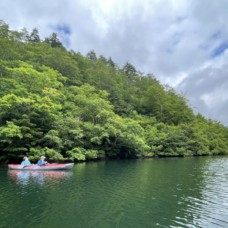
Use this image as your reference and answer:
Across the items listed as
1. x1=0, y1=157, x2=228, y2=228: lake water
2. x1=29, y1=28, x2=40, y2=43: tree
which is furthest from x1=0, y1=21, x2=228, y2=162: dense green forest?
x1=0, y1=157, x2=228, y2=228: lake water

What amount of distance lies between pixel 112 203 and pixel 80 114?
30803mm

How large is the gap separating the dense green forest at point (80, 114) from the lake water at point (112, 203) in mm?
12924

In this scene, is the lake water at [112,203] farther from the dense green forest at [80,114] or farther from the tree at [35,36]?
the tree at [35,36]

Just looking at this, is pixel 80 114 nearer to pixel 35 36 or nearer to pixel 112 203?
Result: pixel 112 203

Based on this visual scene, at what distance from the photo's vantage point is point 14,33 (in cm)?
5850

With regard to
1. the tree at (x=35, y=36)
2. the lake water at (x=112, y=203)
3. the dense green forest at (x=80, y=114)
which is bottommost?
the lake water at (x=112, y=203)

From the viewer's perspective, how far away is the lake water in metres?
11.8

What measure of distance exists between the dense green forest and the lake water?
1292cm

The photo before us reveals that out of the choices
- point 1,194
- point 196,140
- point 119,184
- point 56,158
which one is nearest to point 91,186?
point 119,184

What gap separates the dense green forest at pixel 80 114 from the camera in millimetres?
34375

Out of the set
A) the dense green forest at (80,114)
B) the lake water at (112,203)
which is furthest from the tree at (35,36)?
the lake water at (112,203)

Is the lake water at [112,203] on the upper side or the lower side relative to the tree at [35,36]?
lower

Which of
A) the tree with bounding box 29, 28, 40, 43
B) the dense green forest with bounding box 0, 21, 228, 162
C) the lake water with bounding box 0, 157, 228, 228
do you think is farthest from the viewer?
the tree with bounding box 29, 28, 40, 43

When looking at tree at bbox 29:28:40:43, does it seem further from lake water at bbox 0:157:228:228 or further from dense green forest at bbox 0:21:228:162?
lake water at bbox 0:157:228:228
